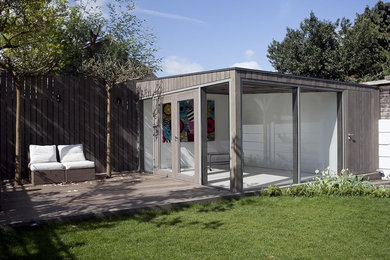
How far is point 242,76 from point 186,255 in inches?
151

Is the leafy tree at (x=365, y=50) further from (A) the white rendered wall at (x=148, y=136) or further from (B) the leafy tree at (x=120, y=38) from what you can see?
(A) the white rendered wall at (x=148, y=136)

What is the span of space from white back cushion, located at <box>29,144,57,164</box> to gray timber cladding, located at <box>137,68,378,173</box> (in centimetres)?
281

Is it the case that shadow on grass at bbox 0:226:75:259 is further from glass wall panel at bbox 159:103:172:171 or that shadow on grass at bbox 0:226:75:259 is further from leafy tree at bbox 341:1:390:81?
leafy tree at bbox 341:1:390:81

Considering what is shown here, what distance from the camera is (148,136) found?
→ 984cm

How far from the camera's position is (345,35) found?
2009cm

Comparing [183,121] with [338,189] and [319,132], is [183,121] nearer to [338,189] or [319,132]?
[319,132]

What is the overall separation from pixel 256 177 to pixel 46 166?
4803 millimetres

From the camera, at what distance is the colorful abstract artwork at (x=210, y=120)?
35.4 feet

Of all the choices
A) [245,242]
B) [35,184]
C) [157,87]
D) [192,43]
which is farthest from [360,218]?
[192,43]

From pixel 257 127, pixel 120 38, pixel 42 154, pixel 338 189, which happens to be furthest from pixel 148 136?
pixel 120 38

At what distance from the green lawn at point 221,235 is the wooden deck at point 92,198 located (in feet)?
0.74

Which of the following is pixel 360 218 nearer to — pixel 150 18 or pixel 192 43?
pixel 192 43

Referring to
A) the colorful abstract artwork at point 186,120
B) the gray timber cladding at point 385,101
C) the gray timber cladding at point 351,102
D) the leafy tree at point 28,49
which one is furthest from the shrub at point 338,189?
the leafy tree at point 28,49

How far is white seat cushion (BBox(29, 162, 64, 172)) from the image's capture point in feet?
25.2
